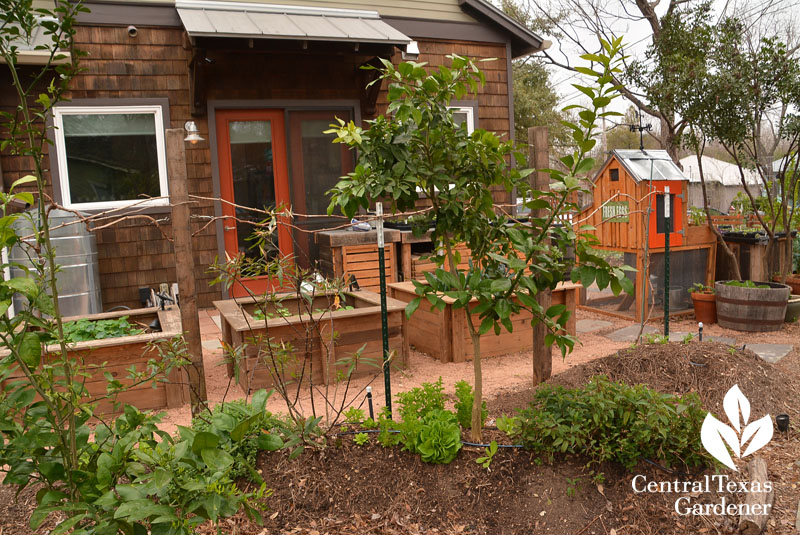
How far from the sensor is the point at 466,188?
2826 millimetres

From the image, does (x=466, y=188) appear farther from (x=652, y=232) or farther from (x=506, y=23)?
(x=506, y=23)

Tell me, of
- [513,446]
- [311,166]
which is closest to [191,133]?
[311,166]

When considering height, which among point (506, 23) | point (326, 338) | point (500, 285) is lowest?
point (326, 338)

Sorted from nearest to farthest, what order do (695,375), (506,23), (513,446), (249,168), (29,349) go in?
(29,349) → (513,446) → (695,375) → (249,168) → (506,23)

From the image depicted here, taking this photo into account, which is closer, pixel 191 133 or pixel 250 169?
pixel 191 133

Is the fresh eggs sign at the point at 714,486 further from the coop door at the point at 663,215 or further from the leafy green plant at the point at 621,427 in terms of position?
the coop door at the point at 663,215

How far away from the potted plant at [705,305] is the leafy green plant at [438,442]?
4.85 metres

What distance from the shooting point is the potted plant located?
6.57 metres

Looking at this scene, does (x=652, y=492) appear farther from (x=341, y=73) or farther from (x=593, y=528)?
(x=341, y=73)

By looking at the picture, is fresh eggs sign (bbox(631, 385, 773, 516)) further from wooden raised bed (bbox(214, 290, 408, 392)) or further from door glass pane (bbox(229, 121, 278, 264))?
door glass pane (bbox(229, 121, 278, 264))

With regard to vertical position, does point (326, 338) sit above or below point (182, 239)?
below

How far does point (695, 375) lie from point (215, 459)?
10.6 feet

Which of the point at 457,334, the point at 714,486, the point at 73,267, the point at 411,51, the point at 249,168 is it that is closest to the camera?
the point at 714,486

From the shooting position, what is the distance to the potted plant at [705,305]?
657 cm
